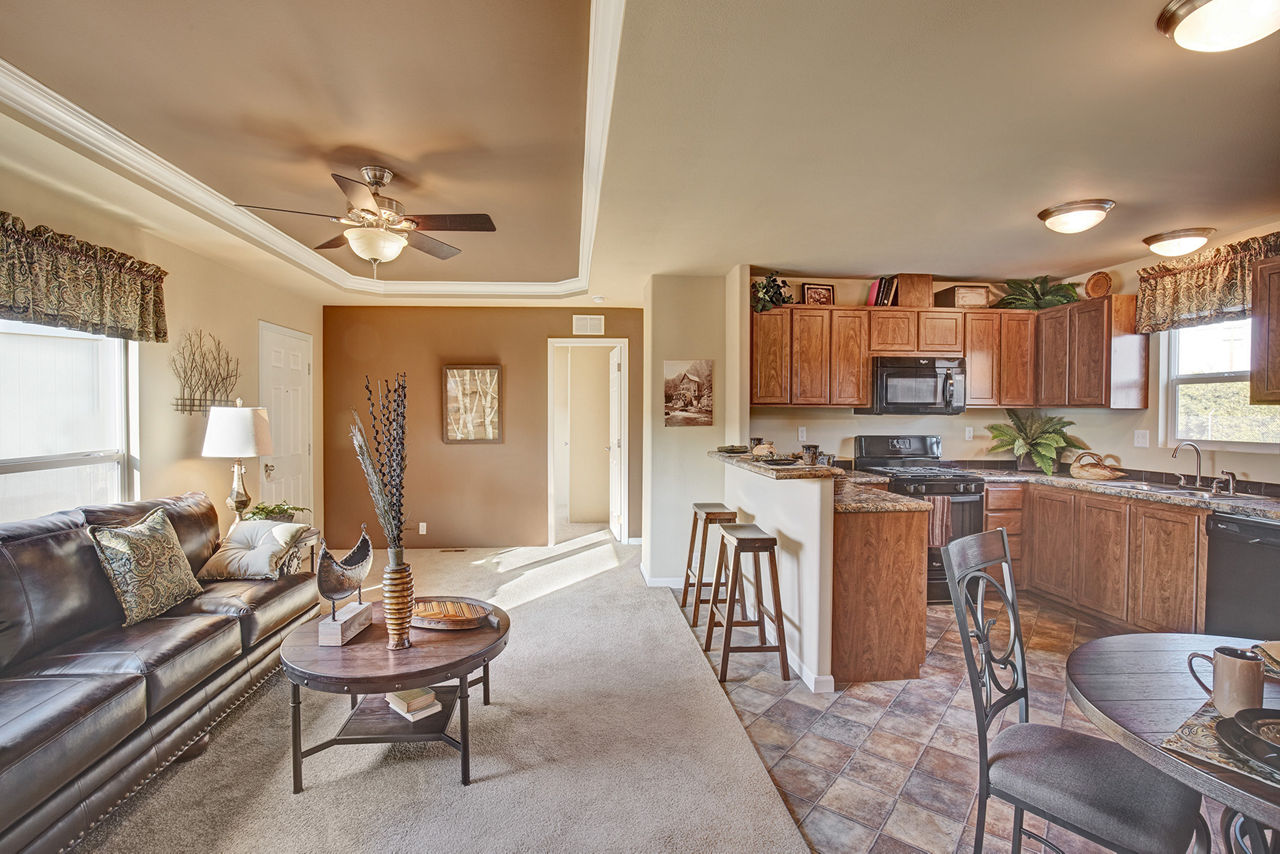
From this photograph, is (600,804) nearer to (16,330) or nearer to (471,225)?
(471,225)

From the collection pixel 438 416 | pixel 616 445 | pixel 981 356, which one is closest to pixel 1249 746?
pixel 981 356

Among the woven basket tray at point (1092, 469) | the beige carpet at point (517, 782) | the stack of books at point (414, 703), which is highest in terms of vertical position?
the woven basket tray at point (1092, 469)

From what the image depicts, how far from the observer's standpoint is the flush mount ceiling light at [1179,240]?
11.0 feet

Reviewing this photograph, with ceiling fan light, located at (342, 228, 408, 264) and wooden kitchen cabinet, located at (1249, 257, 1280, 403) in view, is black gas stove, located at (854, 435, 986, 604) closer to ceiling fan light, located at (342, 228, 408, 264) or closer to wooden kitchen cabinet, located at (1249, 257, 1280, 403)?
wooden kitchen cabinet, located at (1249, 257, 1280, 403)

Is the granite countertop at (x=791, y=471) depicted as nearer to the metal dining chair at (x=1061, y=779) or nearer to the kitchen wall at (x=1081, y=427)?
the metal dining chair at (x=1061, y=779)

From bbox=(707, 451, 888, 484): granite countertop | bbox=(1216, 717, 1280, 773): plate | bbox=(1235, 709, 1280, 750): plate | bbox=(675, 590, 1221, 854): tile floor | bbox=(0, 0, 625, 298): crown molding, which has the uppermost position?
bbox=(0, 0, 625, 298): crown molding

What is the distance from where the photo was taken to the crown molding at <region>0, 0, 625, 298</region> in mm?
1846

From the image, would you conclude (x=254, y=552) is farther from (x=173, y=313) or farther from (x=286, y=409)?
(x=286, y=409)

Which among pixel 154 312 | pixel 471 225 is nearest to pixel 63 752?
pixel 471 225

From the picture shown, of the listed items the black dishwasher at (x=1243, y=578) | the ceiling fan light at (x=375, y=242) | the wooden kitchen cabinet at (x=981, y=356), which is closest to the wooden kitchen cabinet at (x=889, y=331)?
the wooden kitchen cabinet at (x=981, y=356)

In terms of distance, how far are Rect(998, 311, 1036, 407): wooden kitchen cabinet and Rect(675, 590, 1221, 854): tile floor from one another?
2018mm

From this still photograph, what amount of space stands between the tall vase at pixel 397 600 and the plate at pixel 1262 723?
2207mm

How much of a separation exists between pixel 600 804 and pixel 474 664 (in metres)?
0.65

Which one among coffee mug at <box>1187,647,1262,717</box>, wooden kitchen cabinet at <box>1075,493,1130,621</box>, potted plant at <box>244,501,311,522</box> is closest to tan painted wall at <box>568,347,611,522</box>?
potted plant at <box>244,501,311,522</box>
